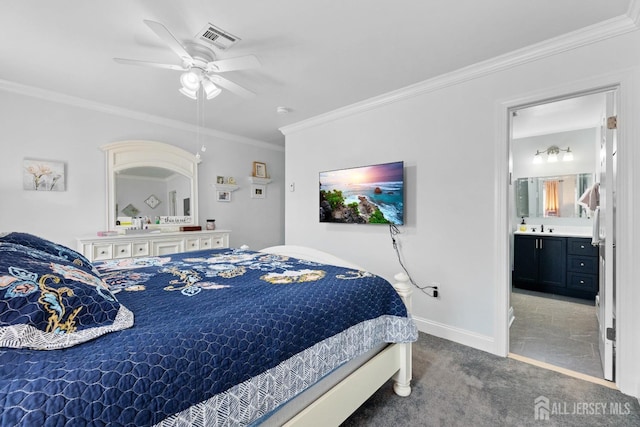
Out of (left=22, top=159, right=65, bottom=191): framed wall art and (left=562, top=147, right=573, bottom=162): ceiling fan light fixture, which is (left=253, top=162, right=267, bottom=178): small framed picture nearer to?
(left=22, top=159, right=65, bottom=191): framed wall art

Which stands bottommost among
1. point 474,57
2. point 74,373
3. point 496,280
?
point 496,280

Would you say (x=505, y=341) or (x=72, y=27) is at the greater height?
(x=72, y=27)

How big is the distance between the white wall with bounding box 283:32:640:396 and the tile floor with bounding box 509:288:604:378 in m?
0.38

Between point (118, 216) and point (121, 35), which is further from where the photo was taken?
point (118, 216)

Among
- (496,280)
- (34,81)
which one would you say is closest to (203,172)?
(34,81)

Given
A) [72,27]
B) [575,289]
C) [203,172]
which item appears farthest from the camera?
[203,172]

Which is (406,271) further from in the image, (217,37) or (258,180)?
(258,180)

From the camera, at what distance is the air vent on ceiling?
191 cm

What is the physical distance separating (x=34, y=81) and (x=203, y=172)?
1915mm

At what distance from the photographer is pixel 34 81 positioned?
2.72 m

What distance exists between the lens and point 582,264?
3.75 meters

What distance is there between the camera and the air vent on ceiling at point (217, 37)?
1909 mm

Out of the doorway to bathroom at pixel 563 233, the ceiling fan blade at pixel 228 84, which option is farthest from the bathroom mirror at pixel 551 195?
the ceiling fan blade at pixel 228 84

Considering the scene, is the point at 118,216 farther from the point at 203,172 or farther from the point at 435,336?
the point at 435,336
